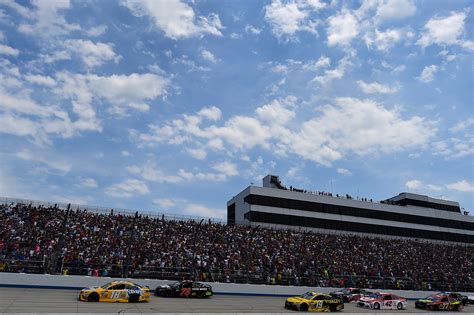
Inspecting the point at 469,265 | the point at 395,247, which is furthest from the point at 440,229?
the point at 395,247

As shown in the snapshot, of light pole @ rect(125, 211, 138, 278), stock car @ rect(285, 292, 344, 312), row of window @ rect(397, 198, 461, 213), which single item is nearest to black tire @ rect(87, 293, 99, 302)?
light pole @ rect(125, 211, 138, 278)

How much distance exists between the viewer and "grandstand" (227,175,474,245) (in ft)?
173

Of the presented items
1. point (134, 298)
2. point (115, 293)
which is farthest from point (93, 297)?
point (134, 298)

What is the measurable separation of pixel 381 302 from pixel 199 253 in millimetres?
15331

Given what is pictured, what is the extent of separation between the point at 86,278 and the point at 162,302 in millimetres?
7484

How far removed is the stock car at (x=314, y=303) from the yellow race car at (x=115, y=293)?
9.21m

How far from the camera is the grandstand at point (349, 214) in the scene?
173 feet

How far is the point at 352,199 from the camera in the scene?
59031 mm

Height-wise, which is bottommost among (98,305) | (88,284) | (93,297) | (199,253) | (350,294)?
(98,305)

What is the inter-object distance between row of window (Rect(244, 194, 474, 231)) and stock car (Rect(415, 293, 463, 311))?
23.3 meters

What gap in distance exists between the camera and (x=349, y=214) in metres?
57.6

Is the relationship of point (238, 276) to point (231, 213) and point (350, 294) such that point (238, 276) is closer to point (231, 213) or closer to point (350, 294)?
point (350, 294)

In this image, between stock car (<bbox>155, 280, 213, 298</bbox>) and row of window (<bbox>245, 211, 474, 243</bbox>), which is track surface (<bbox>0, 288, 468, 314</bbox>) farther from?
row of window (<bbox>245, 211, 474, 243</bbox>)

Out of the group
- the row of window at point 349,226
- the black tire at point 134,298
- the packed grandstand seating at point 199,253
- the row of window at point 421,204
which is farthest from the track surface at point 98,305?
the row of window at point 421,204
